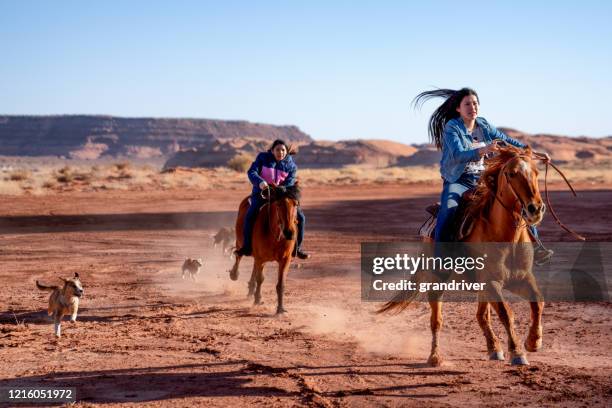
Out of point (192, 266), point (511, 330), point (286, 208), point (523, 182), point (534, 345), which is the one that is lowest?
point (192, 266)

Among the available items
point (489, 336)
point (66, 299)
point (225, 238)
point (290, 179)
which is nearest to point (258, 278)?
point (290, 179)

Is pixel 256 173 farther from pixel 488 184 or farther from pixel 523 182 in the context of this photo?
pixel 523 182

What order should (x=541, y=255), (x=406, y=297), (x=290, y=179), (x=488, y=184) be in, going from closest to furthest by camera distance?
(x=488, y=184) < (x=541, y=255) < (x=406, y=297) < (x=290, y=179)

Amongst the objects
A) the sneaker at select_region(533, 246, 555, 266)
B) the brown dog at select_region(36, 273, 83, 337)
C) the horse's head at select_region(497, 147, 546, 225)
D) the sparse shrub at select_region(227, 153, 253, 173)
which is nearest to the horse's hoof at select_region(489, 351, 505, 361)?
the sneaker at select_region(533, 246, 555, 266)

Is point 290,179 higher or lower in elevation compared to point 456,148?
lower

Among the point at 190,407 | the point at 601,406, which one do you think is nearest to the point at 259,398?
the point at 190,407

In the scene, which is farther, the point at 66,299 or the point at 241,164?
the point at 241,164

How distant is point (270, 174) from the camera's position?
41.0 feet

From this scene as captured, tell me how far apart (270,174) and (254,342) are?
11.0ft

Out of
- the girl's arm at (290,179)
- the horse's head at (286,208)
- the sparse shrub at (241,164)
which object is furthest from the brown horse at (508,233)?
the sparse shrub at (241,164)

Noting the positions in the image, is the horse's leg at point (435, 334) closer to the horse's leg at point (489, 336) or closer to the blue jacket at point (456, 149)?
the horse's leg at point (489, 336)

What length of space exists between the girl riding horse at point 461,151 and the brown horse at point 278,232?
143 inches

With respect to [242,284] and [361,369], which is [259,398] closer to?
[361,369]

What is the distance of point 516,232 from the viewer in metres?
7.61
